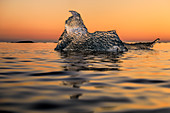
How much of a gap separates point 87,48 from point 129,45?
6.58 meters

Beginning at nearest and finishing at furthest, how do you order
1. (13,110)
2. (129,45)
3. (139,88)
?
(13,110), (139,88), (129,45)

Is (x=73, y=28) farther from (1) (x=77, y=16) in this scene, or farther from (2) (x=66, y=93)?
(2) (x=66, y=93)

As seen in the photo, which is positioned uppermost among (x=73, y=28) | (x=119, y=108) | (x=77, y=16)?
(x=77, y=16)

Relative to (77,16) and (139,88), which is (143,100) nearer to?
(139,88)

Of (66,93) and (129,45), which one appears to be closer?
(66,93)

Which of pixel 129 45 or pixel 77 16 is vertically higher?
pixel 77 16

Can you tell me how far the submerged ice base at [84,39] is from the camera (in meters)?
19.3

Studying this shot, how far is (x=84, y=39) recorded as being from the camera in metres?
A: 19.6

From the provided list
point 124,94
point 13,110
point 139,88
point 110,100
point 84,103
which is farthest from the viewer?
point 139,88

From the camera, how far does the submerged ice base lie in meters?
19.3

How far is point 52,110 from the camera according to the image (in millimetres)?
2674

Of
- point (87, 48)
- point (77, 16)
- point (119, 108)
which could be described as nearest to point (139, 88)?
point (119, 108)

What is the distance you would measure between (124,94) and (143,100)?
0.45 metres

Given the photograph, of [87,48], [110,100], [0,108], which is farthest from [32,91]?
[87,48]
